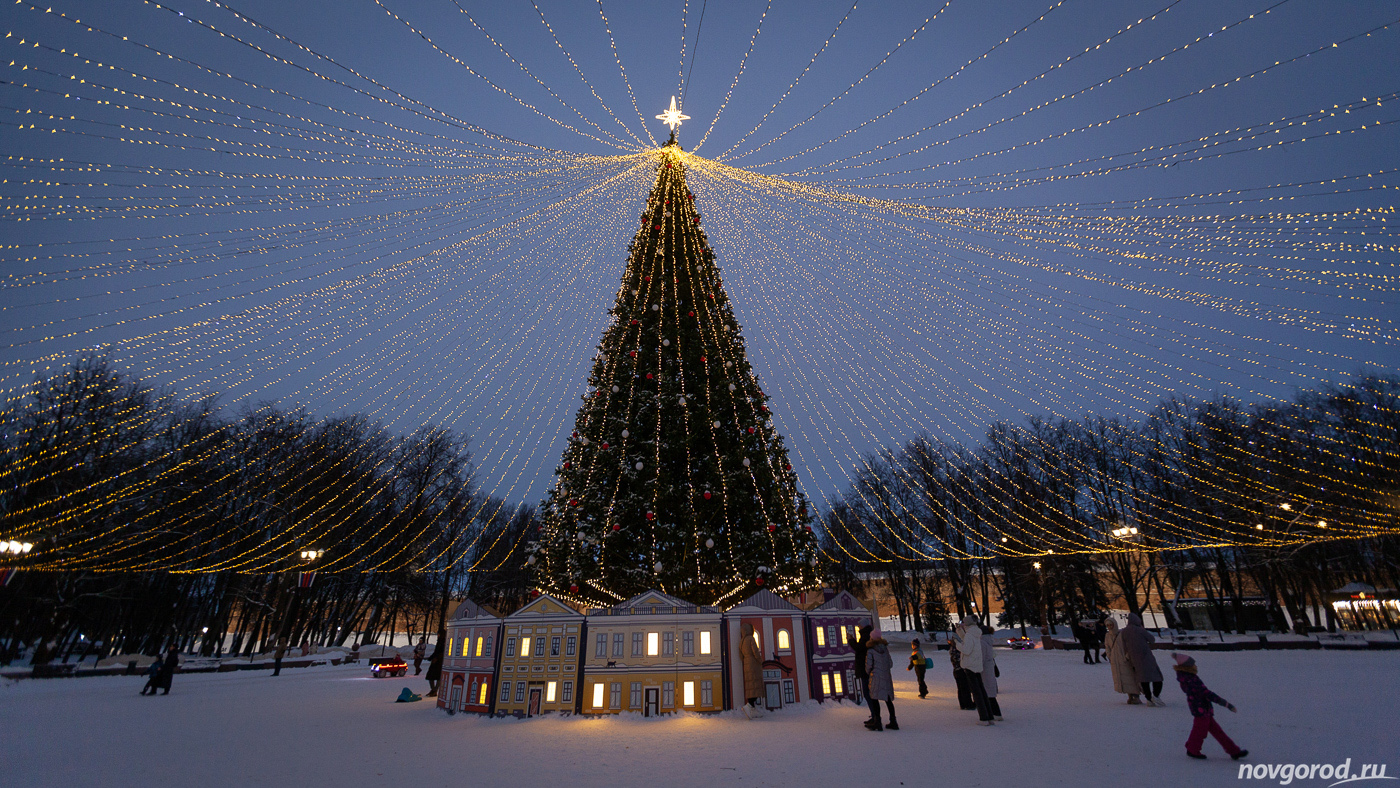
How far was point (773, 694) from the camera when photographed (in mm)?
10219

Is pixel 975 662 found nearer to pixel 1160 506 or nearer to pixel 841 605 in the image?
pixel 841 605

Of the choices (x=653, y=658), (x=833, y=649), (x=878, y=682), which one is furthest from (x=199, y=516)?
(x=878, y=682)

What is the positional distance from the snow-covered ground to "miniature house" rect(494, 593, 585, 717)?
58cm

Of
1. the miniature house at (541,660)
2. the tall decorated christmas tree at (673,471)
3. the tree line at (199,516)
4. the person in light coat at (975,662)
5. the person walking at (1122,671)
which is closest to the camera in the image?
the person in light coat at (975,662)

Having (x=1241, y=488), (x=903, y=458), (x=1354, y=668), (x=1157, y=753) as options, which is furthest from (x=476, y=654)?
(x=903, y=458)

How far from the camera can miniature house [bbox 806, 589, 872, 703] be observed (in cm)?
1083

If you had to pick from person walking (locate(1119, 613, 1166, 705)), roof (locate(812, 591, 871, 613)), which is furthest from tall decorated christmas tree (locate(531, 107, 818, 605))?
person walking (locate(1119, 613, 1166, 705))

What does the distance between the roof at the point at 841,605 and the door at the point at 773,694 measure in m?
1.51

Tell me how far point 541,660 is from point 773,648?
152 inches

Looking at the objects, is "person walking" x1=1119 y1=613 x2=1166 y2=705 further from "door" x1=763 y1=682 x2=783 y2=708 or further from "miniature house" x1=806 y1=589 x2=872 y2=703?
"door" x1=763 y1=682 x2=783 y2=708

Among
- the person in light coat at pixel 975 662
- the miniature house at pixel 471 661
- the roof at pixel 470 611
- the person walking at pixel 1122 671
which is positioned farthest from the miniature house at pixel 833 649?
the roof at pixel 470 611

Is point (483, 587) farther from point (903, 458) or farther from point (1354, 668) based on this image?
point (1354, 668)

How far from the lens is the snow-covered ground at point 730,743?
5.55 m

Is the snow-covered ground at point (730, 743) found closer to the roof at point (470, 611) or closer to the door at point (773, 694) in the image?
the door at point (773, 694)
